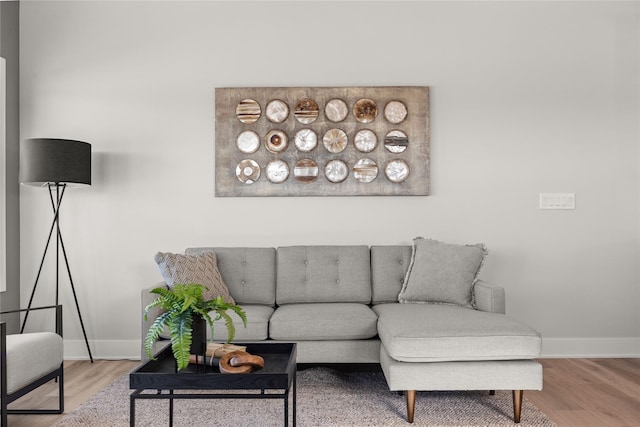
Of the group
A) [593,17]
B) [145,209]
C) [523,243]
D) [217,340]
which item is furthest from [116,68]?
[593,17]

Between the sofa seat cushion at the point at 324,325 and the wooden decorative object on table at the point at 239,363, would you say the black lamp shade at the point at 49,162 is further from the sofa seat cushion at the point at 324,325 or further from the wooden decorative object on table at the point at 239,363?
the wooden decorative object on table at the point at 239,363

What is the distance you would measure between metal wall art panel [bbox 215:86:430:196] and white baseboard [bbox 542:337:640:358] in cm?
151

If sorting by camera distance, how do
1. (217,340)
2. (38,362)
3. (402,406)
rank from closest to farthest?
(38,362), (402,406), (217,340)

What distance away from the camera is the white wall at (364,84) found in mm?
3766

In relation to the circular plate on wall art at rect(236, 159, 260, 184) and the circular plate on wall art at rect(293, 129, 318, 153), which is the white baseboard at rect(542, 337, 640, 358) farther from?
the circular plate on wall art at rect(236, 159, 260, 184)

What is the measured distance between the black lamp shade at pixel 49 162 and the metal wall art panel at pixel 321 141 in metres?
0.98

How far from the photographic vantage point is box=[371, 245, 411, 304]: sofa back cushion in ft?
11.0

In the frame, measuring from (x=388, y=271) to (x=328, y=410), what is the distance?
1.11 metres

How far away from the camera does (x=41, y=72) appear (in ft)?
12.4

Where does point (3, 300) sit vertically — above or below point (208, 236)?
below

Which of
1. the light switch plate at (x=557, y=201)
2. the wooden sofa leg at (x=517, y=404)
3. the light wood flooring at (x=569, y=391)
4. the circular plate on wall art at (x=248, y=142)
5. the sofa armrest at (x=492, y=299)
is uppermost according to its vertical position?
the circular plate on wall art at (x=248, y=142)

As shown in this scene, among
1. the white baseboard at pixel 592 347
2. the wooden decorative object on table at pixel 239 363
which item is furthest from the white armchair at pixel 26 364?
the white baseboard at pixel 592 347

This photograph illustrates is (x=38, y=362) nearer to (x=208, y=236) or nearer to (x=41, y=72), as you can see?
(x=208, y=236)

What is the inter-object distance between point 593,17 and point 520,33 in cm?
57
